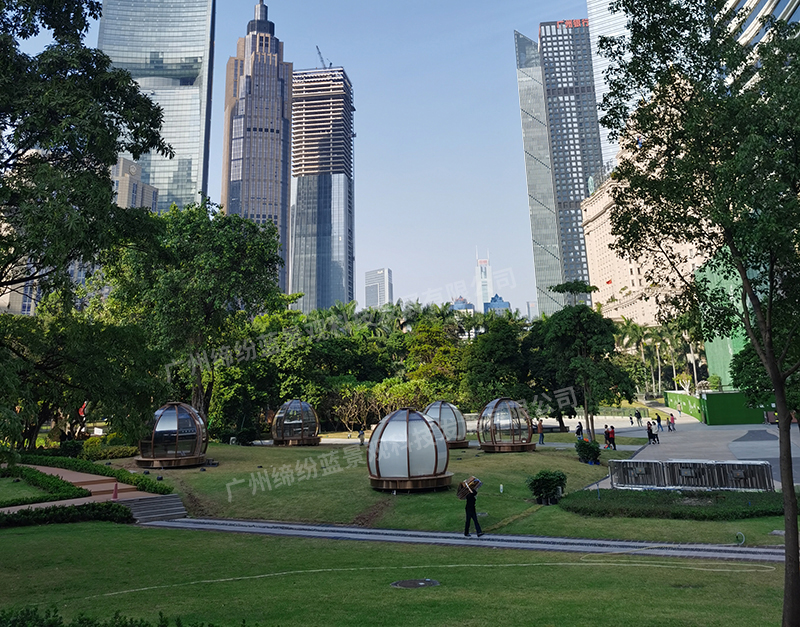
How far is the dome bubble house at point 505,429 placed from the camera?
108 feet

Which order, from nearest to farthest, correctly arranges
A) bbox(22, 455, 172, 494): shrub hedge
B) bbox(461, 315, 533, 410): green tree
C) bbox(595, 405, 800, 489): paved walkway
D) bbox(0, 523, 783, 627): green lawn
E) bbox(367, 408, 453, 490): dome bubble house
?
bbox(0, 523, 783, 627): green lawn < bbox(367, 408, 453, 490): dome bubble house < bbox(22, 455, 172, 494): shrub hedge < bbox(595, 405, 800, 489): paved walkway < bbox(461, 315, 533, 410): green tree

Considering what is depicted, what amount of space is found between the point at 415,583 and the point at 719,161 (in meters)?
9.90

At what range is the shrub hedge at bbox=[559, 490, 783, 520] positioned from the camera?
17156 mm

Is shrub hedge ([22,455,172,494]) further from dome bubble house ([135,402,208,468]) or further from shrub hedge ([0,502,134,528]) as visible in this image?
shrub hedge ([0,502,134,528])

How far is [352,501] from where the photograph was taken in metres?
20.7

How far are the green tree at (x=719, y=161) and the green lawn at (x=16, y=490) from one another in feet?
74.3

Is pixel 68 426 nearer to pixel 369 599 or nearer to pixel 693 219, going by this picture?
pixel 369 599

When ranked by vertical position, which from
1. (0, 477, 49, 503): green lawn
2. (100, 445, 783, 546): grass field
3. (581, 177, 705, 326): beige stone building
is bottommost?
(100, 445, 783, 546): grass field

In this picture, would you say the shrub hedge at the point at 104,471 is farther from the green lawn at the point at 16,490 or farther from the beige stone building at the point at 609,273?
the beige stone building at the point at 609,273

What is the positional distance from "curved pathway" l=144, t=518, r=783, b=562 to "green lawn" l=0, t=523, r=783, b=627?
0.89 m

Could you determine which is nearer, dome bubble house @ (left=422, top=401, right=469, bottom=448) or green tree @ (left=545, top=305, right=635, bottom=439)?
green tree @ (left=545, top=305, right=635, bottom=439)

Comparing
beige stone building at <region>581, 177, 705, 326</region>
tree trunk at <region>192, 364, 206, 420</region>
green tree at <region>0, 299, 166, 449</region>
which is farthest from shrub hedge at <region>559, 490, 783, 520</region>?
beige stone building at <region>581, 177, 705, 326</region>

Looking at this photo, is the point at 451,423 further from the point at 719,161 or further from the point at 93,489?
the point at 719,161

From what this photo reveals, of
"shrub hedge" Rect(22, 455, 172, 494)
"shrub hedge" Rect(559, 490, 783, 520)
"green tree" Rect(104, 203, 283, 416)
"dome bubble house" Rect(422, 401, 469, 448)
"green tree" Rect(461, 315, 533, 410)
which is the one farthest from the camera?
"green tree" Rect(461, 315, 533, 410)
